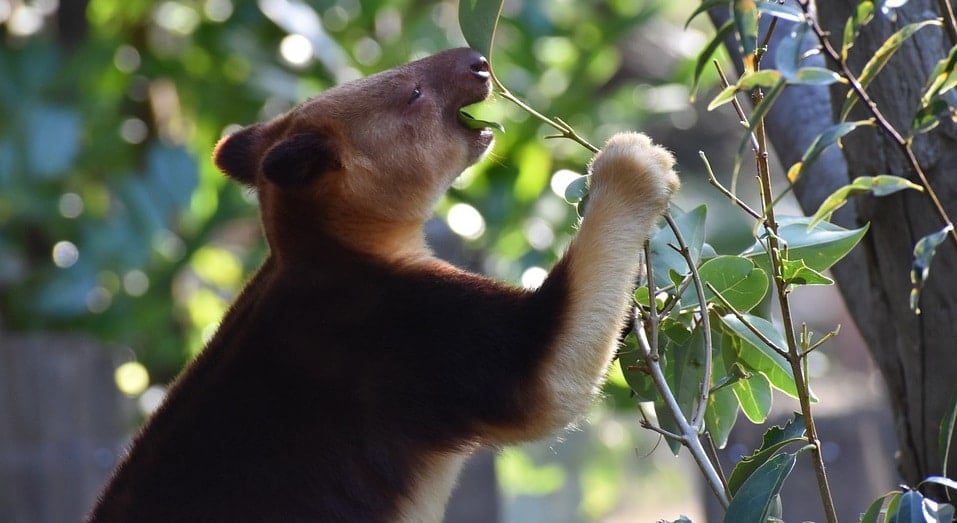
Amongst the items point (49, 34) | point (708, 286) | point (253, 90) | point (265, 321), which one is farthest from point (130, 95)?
point (708, 286)

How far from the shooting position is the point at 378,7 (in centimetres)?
649

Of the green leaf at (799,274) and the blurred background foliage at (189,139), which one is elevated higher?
the green leaf at (799,274)

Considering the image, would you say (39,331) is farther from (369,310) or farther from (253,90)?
(369,310)

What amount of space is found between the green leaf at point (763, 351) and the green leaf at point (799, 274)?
139 millimetres

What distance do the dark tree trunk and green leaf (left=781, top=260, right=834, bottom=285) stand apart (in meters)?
0.58

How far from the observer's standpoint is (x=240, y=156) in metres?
3.11

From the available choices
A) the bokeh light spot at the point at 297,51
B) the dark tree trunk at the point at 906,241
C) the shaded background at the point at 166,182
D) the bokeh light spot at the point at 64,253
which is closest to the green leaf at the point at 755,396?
the dark tree trunk at the point at 906,241

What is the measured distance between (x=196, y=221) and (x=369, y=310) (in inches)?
156

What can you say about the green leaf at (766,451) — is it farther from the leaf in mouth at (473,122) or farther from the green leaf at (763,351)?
the leaf in mouth at (473,122)

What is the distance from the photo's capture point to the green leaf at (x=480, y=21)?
218 centimetres

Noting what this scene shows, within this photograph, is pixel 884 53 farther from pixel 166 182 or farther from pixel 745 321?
pixel 166 182

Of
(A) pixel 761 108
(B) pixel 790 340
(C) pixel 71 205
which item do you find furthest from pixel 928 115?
(C) pixel 71 205

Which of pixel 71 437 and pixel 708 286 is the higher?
pixel 708 286

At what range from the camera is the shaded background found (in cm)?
514
